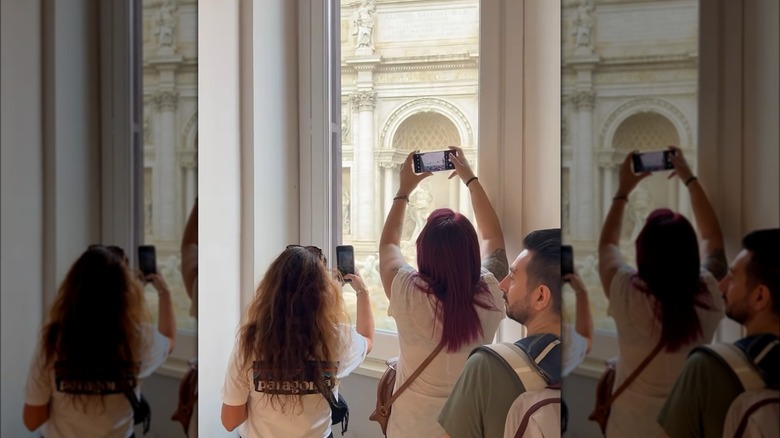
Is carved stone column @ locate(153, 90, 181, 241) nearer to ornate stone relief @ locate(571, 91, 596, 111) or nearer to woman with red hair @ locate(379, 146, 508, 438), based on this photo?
woman with red hair @ locate(379, 146, 508, 438)

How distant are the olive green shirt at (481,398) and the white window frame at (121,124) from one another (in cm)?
71

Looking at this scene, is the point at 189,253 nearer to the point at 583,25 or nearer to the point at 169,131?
Result: the point at 169,131

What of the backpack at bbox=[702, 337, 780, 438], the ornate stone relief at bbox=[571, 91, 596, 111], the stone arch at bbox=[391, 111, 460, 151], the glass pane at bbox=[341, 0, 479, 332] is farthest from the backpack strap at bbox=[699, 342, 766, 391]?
the stone arch at bbox=[391, 111, 460, 151]

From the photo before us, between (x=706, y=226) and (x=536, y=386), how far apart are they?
0.52 metres

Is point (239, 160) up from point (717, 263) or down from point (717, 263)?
up

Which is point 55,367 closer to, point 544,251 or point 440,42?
point 544,251

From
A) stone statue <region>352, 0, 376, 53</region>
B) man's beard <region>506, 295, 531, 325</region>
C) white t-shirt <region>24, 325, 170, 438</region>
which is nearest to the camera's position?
white t-shirt <region>24, 325, 170, 438</region>

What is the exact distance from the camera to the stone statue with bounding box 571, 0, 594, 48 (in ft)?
2.82

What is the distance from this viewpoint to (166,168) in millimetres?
1062

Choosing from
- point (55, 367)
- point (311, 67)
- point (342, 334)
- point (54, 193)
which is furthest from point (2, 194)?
point (311, 67)

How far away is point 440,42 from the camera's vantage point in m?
1.36

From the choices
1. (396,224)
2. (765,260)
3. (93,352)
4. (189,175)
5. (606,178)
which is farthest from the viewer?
(396,224)

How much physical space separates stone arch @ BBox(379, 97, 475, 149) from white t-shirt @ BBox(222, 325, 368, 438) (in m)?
0.50

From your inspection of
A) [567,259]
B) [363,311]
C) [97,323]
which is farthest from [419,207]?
[97,323]
